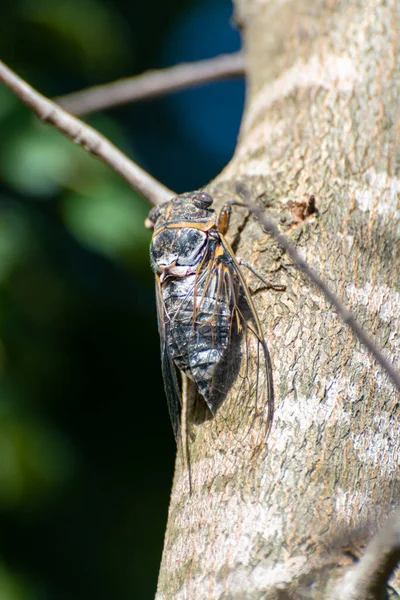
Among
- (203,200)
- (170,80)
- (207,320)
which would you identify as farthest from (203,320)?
(170,80)

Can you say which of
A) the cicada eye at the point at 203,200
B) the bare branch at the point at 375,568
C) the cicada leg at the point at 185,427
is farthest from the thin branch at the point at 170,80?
the bare branch at the point at 375,568

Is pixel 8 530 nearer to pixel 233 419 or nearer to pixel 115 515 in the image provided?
pixel 115 515

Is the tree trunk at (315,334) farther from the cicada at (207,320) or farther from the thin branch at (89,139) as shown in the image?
the thin branch at (89,139)

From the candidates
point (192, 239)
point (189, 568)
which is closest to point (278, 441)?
point (189, 568)

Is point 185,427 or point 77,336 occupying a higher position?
point 77,336

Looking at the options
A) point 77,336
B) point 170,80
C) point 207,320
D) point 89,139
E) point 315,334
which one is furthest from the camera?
point 77,336

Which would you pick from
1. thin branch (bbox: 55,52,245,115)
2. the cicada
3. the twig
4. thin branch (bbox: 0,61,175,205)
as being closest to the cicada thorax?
the cicada

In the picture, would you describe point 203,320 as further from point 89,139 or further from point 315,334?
point 89,139
